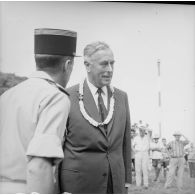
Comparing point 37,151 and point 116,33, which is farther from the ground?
point 116,33

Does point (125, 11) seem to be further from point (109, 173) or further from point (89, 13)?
point (109, 173)

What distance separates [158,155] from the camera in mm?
2426

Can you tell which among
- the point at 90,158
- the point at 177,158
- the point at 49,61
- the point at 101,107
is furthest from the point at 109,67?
the point at 49,61

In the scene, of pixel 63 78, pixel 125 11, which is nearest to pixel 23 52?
pixel 125 11

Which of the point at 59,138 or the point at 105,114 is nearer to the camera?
the point at 59,138

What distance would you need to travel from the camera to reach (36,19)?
242 centimetres

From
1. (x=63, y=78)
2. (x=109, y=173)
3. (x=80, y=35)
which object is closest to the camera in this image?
(x=63, y=78)

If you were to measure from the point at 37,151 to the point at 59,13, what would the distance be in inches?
52.6

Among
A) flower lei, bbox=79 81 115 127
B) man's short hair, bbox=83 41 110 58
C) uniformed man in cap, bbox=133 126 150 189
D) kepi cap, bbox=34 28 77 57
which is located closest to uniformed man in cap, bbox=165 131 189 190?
uniformed man in cap, bbox=133 126 150 189

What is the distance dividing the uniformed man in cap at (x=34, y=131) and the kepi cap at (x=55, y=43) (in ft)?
0.62

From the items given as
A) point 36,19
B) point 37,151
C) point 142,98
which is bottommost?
point 37,151

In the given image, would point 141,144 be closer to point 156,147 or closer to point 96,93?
point 156,147

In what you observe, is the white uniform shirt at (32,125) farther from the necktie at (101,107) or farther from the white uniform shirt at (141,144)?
the white uniform shirt at (141,144)

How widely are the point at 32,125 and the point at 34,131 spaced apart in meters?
0.02
